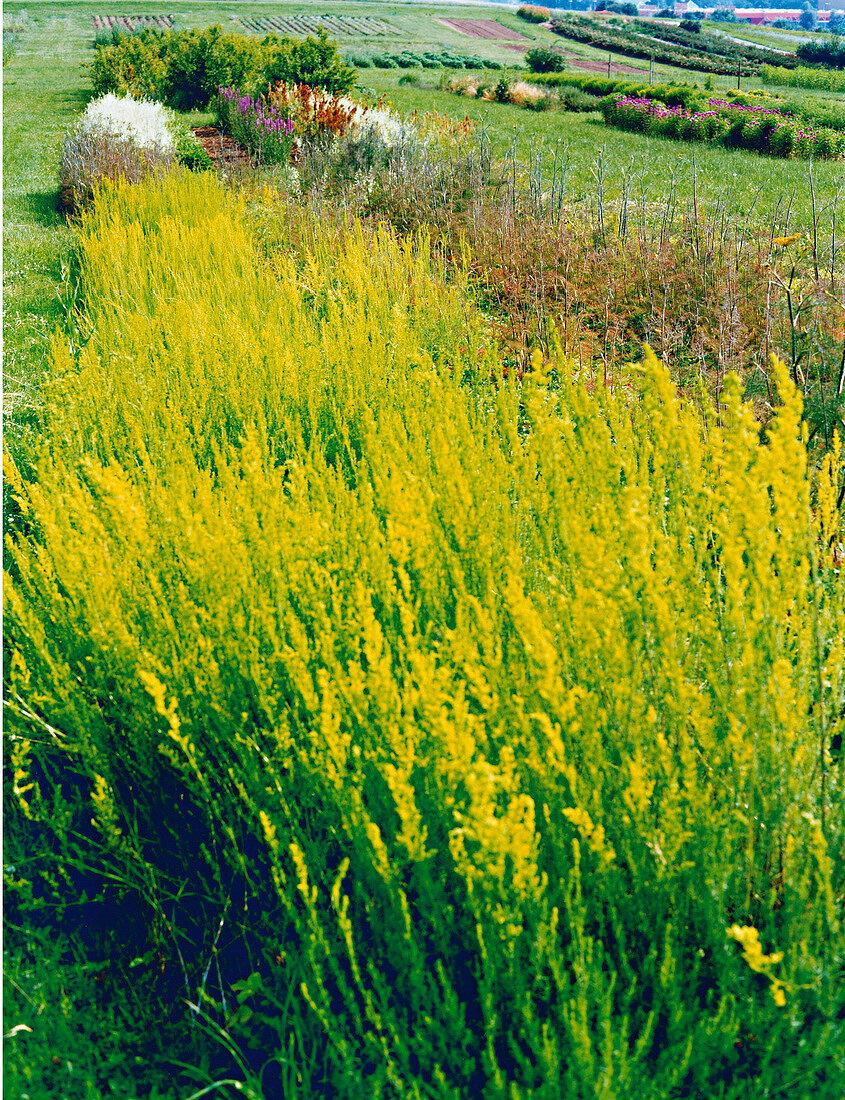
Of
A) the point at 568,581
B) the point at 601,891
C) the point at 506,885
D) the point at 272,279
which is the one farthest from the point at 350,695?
the point at 272,279

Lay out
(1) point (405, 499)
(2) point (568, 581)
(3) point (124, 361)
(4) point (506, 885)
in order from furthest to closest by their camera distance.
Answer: (3) point (124, 361)
(2) point (568, 581)
(1) point (405, 499)
(4) point (506, 885)

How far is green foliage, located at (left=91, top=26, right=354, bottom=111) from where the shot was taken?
16625 millimetres

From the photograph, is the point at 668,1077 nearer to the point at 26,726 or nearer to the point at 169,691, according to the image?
the point at 169,691

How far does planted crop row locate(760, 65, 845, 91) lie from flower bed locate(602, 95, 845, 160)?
14.2 m

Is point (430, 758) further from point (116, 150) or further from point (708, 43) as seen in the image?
point (708, 43)

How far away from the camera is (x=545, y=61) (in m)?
33.6

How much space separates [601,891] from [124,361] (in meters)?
3.53

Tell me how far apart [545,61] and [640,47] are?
38.0ft

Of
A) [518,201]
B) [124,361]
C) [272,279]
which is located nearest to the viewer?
[124,361]

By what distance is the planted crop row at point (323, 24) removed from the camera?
37.5m

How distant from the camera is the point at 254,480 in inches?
86.9

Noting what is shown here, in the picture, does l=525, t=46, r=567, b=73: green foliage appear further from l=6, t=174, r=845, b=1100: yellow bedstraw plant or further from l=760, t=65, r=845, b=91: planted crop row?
l=6, t=174, r=845, b=1100: yellow bedstraw plant

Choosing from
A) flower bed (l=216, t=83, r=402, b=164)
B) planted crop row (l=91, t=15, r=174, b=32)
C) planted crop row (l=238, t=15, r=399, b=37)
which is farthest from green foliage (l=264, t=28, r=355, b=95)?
planted crop row (l=238, t=15, r=399, b=37)

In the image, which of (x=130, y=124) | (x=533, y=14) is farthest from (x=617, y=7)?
(x=130, y=124)
